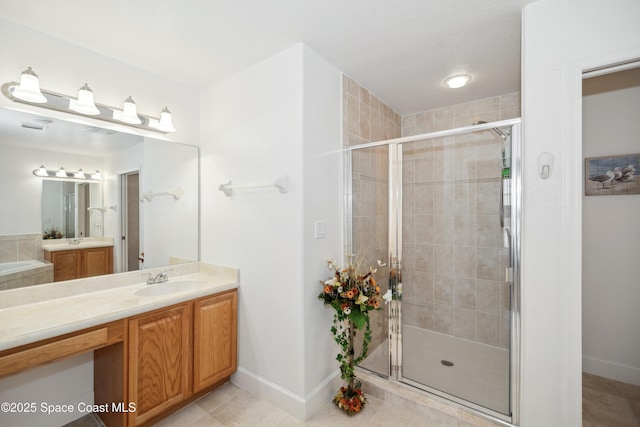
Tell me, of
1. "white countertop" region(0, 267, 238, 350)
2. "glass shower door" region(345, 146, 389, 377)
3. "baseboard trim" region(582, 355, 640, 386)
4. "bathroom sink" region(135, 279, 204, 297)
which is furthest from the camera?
"glass shower door" region(345, 146, 389, 377)

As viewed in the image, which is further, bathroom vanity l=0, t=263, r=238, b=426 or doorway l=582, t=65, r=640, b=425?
doorway l=582, t=65, r=640, b=425

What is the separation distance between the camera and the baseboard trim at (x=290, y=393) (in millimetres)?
1845

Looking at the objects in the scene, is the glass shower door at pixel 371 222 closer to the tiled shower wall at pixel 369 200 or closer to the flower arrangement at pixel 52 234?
the tiled shower wall at pixel 369 200

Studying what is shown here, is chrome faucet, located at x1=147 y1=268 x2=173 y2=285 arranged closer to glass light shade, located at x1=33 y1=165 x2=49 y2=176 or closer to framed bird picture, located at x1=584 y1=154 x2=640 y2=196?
glass light shade, located at x1=33 y1=165 x2=49 y2=176

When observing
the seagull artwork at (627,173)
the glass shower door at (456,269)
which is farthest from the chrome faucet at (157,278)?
the seagull artwork at (627,173)

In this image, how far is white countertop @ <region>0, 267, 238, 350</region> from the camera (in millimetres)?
1288

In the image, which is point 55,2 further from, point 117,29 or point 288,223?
point 288,223

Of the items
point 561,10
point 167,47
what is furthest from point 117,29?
point 561,10

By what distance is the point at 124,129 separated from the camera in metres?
2.04

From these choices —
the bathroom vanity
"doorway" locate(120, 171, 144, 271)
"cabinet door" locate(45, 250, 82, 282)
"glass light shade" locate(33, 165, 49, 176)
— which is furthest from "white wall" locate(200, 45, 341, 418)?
"glass light shade" locate(33, 165, 49, 176)

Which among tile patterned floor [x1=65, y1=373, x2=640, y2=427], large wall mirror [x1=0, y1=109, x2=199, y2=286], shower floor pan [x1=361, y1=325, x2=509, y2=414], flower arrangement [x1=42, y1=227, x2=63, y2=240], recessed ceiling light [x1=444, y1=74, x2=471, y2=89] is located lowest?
tile patterned floor [x1=65, y1=373, x2=640, y2=427]

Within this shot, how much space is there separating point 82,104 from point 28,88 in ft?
0.80

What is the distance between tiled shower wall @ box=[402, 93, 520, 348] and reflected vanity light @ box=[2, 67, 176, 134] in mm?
1974

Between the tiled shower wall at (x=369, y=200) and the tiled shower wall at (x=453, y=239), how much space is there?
0.17m
